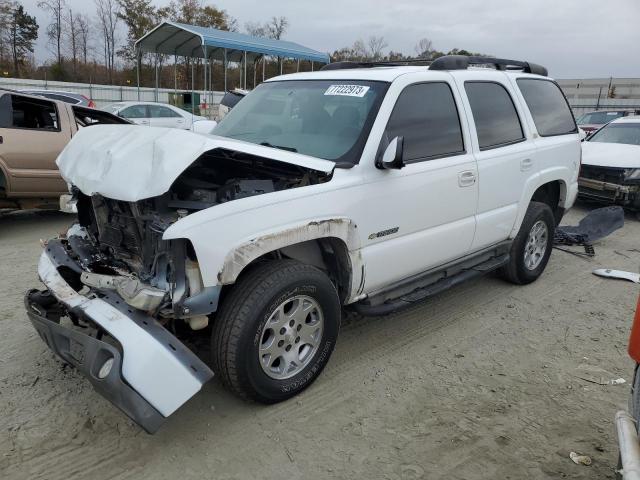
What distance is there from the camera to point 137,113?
1602cm

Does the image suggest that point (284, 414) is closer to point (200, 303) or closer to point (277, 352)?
point (277, 352)

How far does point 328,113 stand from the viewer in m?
3.65

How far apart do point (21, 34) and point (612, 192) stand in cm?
4531

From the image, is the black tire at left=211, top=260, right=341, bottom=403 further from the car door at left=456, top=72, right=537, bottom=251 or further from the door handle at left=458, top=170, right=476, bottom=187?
the car door at left=456, top=72, right=537, bottom=251

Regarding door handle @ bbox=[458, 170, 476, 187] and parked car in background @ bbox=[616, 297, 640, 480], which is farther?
door handle @ bbox=[458, 170, 476, 187]

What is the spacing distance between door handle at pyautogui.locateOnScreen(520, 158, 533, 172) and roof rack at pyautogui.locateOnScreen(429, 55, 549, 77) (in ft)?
3.12

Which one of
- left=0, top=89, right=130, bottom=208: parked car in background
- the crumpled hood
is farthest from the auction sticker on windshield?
left=0, top=89, right=130, bottom=208: parked car in background

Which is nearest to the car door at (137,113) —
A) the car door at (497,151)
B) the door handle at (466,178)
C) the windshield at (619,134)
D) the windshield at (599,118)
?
the windshield at (619,134)

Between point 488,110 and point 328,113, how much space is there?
157 centimetres

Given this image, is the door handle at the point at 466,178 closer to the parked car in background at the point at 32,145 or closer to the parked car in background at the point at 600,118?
the parked car in background at the point at 32,145

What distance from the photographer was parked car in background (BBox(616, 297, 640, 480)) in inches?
68.2

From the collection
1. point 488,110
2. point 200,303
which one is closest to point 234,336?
point 200,303

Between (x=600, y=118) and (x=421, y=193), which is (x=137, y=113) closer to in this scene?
(x=421, y=193)

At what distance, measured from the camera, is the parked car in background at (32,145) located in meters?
6.37
